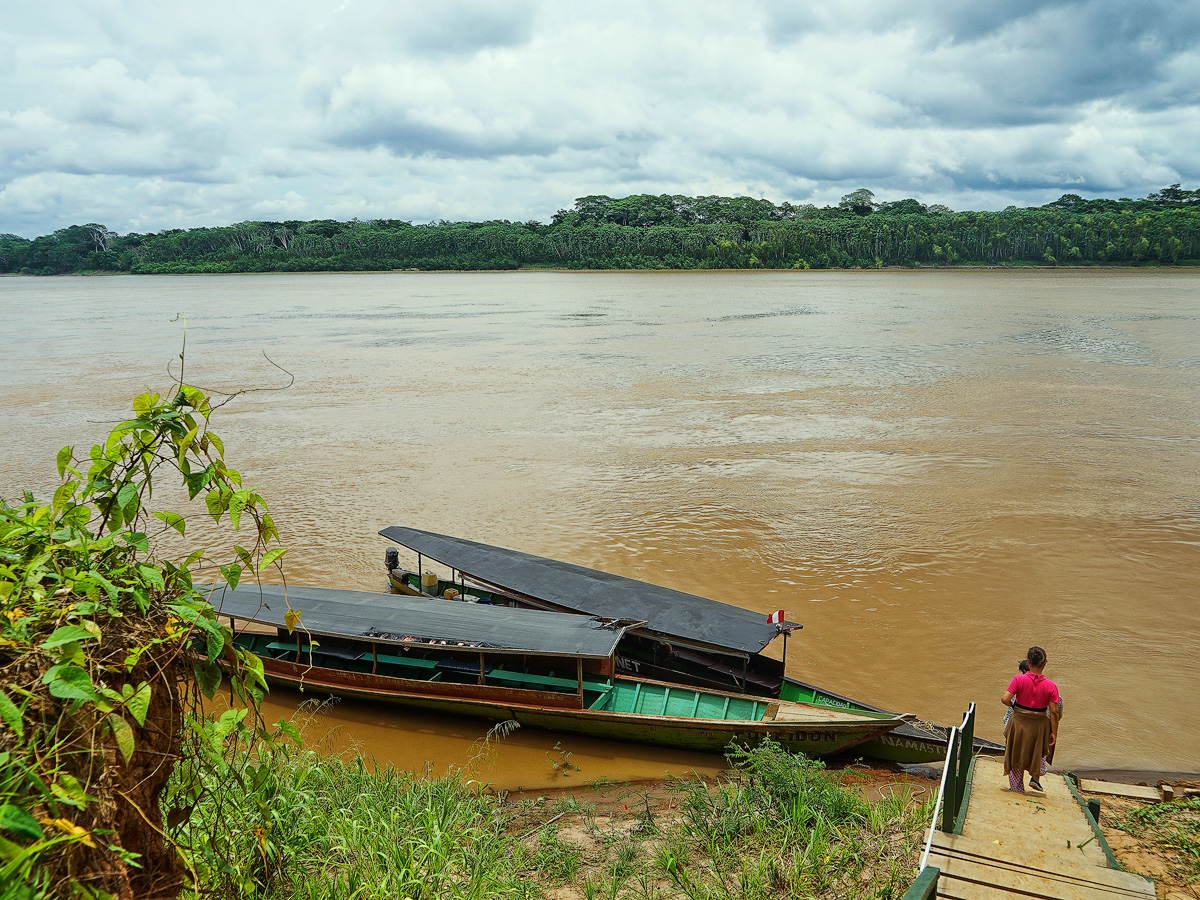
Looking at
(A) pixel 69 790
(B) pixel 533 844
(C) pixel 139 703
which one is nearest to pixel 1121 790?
(B) pixel 533 844

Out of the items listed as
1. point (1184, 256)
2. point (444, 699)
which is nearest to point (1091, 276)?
point (1184, 256)

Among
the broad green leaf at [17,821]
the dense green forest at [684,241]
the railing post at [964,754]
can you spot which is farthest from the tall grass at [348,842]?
the dense green forest at [684,241]

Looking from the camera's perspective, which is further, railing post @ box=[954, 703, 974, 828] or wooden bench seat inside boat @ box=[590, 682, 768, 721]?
wooden bench seat inside boat @ box=[590, 682, 768, 721]

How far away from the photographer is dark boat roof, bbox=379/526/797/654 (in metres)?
10.5

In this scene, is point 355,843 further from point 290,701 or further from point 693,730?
point 290,701

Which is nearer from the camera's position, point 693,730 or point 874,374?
point 693,730

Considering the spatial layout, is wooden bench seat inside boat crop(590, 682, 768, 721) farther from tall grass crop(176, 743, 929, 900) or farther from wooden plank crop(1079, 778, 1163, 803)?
wooden plank crop(1079, 778, 1163, 803)

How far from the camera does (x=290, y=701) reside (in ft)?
39.0

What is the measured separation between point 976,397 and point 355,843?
95.7 feet

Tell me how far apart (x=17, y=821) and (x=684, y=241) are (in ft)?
364

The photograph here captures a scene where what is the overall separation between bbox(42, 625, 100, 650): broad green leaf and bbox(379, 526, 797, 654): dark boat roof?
869 centimetres

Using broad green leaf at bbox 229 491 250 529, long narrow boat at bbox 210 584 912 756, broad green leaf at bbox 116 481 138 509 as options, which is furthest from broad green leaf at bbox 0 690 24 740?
long narrow boat at bbox 210 584 912 756

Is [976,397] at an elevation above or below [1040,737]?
above

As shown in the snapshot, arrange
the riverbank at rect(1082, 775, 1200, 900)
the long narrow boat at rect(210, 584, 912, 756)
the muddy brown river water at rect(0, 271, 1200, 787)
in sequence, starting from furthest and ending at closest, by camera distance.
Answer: the muddy brown river water at rect(0, 271, 1200, 787), the long narrow boat at rect(210, 584, 912, 756), the riverbank at rect(1082, 775, 1200, 900)
